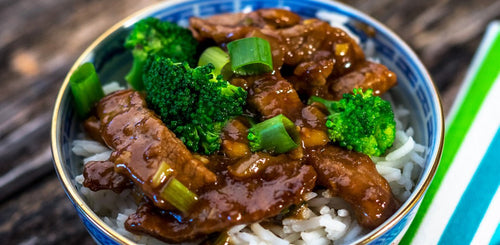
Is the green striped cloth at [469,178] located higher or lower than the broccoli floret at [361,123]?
lower

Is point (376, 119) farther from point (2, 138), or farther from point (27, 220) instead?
point (2, 138)

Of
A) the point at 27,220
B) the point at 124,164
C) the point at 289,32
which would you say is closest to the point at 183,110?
the point at 124,164

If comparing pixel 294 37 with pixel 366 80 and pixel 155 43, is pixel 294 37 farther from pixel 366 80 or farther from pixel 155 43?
pixel 155 43

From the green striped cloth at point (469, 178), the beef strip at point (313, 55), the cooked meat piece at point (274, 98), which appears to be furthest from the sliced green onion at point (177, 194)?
the green striped cloth at point (469, 178)

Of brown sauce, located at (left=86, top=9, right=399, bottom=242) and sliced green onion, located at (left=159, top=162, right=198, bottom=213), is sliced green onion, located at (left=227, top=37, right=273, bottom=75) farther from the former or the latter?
sliced green onion, located at (left=159, top=162, right=198, bottom=213)

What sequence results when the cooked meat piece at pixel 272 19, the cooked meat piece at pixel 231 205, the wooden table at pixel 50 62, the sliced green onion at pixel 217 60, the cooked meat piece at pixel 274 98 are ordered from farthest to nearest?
the wooden table at pixel 50 62, the cooked meat piece at pixel 272 19, the sliced green onion at pixel 217 60, the cooked meat piece at pixel 274 98, the cooked meat piece at pixel 231 205

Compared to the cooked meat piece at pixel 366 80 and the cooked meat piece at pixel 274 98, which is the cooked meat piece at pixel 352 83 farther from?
the cooked meat piece at pixel 274 98

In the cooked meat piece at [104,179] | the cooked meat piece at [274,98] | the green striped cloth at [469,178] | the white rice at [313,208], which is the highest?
the cooked meat piece at [274,98]
